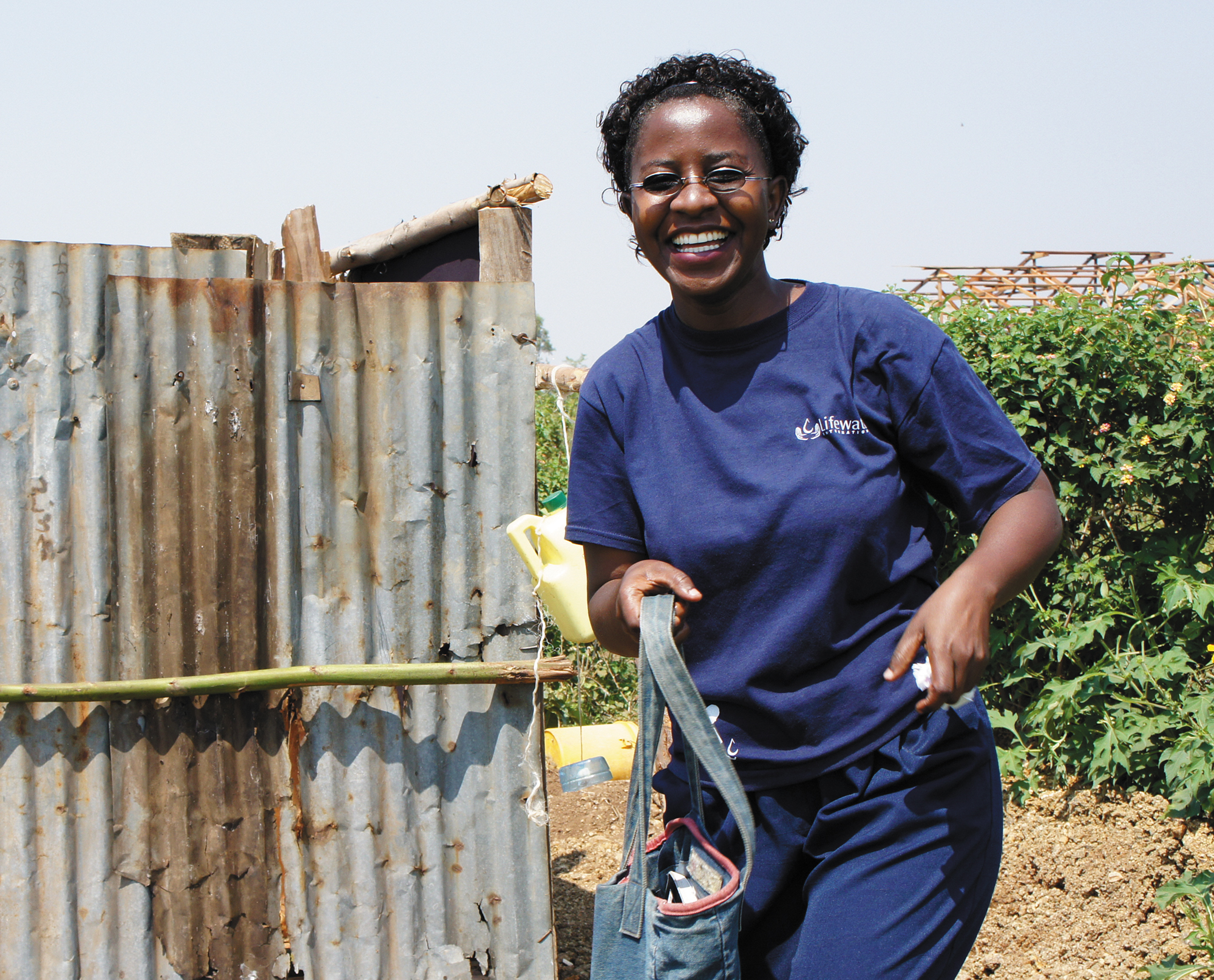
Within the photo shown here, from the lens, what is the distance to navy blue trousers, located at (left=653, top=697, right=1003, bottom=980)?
1673 millimetres

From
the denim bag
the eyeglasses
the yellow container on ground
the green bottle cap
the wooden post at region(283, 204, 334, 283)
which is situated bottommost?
the yellow container on ground

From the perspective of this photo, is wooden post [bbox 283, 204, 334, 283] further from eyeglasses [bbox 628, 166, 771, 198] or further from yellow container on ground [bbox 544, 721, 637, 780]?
eyeglasses [bbox 628, 166, 771, 198]

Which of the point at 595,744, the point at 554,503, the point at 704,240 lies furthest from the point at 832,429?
the point at 595,744

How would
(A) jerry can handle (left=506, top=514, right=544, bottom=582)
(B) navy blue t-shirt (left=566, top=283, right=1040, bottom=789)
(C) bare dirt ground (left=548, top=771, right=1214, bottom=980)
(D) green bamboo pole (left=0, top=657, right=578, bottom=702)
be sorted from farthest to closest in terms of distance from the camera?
(C) bare dirt ground (left=548, top=771, right=1214, bottom=980) → (A) jerry can handle (left=506, top=514, right=544, bottom=582) → (D) green bamboo pole (left=0, top=657, right=578, bottom=702) → (B) navy blue t-shirt (left=566, top=283, right=1040, bottom=789)

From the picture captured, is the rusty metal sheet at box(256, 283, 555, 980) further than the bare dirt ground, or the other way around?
the bare dirt ground

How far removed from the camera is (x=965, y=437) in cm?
172

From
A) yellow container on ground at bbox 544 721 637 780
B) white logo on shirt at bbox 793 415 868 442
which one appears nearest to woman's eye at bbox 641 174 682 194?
white logo on shirt at bbox 793 415 868 442

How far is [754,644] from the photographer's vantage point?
1756 millimetres

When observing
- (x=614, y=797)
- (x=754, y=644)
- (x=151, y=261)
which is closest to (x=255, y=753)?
(x=151, y=261)

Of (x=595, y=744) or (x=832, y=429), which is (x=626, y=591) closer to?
(x=832, y=429)

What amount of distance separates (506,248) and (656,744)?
1793mm

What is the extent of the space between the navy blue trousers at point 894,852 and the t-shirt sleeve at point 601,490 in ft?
1.67

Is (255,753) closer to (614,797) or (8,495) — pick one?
(8,495)

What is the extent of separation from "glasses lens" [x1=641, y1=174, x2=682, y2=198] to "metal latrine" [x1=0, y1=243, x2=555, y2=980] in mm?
1253
